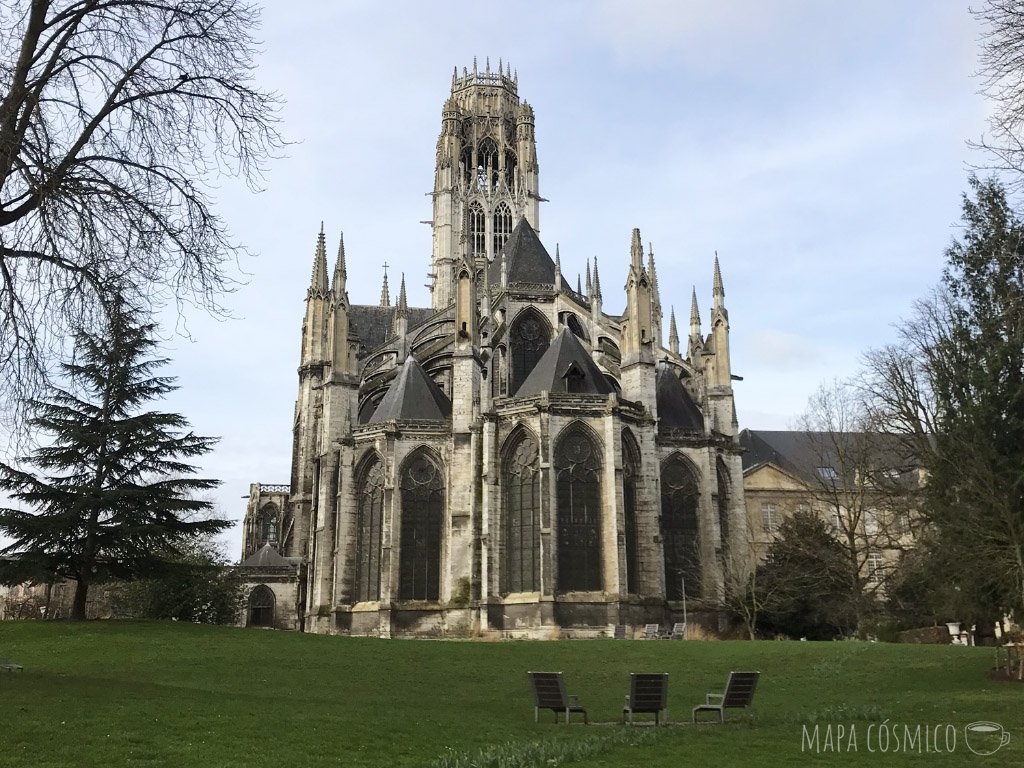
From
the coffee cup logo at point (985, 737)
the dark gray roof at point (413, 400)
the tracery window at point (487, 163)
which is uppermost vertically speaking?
the tracery window at point (487, 163)

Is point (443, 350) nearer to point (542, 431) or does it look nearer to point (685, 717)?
point (542, 431)

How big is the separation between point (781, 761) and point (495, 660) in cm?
1500

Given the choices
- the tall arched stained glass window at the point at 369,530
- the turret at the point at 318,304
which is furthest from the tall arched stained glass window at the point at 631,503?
the turret at the point at 318,304

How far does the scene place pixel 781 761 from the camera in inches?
407

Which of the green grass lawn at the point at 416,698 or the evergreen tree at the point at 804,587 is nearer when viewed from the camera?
the green grass lawn at the point at 416,698

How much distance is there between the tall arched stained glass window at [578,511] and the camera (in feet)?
111

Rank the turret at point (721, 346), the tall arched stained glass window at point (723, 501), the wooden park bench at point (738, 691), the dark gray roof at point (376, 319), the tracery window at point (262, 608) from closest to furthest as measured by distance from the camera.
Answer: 1. the wooden park bench at point (738, 691)
2. the tall arched stained glass window at point (723, 501)
3. the turret at point (721, 346)
4. the tracery window at point (262, 608)
5. the dark gray roof at point (376, 319)

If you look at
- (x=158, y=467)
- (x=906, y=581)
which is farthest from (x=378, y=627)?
(x=906, y=581)

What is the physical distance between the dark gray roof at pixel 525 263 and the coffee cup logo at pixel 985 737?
1325 inches

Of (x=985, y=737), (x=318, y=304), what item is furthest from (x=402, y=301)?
(x=985, y=737)

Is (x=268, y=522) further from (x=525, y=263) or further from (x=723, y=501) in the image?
(x=723, y=501)

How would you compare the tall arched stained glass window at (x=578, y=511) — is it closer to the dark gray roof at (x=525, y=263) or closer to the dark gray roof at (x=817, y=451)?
the dark gray roof at (x=817, y=451)

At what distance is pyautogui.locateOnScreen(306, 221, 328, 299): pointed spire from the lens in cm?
5209

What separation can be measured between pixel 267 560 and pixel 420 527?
16.0 m
